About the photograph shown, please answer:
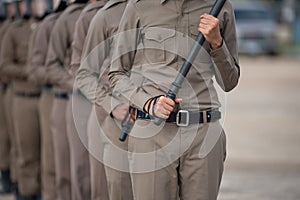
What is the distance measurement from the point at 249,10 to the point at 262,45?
2245mm

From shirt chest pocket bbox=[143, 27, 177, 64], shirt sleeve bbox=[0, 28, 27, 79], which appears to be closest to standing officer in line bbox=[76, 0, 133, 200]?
shirt chest pocket bbox=[143, 27, 177, 64]

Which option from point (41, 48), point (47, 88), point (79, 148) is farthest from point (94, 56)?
point (47, 88)

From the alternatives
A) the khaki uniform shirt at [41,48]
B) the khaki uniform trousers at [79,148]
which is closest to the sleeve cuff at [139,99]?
the khaki uniform trousers at [79,148]

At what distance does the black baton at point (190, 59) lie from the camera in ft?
16.8

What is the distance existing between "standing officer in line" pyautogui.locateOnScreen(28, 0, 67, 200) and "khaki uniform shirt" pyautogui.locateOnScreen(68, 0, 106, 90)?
1170 millimetres

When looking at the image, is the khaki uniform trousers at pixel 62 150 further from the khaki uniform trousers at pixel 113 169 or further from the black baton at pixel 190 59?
the black baton at pixel 190 59

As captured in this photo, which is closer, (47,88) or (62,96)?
(62,96)

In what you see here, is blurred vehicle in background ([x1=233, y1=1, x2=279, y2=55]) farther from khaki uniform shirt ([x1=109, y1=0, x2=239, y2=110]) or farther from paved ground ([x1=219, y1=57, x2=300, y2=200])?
khaki uniform shirt ([x1=109, y1=0, x2=239, y2=110])

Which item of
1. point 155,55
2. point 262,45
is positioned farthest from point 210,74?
point 262,45

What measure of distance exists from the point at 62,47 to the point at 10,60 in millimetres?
2141

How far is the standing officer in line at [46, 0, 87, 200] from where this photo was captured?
815 cm

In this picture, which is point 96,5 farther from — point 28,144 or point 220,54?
point 28,144

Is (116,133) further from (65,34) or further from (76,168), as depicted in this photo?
(65,34)

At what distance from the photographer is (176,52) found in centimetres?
532
